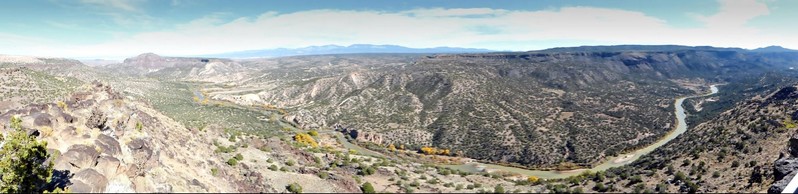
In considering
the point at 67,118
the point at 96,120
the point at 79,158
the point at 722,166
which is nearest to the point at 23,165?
the point at 79,158

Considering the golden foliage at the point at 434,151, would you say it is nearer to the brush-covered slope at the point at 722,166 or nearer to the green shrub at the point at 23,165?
the brush-covered slope at the point at 722,166

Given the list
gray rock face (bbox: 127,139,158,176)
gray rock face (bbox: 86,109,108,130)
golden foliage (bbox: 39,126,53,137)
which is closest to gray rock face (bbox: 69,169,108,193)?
gray rock face (bbox: 127,139,158,176)

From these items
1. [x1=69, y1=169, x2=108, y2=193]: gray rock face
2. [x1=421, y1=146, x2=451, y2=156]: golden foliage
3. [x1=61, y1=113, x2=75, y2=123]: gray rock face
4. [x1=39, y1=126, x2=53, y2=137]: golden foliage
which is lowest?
[x1=421, y1=146, x2=451, y2=156]: golden foliage

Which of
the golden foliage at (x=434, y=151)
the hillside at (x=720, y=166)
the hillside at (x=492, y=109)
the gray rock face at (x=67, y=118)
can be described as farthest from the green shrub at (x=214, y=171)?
the golden foliage at (x=434, y=151)

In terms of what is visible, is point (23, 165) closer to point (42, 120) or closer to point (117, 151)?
point (117, 151)

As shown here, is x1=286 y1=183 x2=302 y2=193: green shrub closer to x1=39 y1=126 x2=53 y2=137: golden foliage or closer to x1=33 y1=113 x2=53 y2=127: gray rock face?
x1=39 y1=126 x2=53 y2=137: golden foliage

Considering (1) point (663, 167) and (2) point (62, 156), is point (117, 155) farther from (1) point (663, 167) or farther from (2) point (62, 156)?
(1) point (663, 167)

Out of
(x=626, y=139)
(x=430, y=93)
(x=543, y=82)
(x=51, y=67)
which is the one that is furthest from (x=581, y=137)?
(x=51, y=67)
